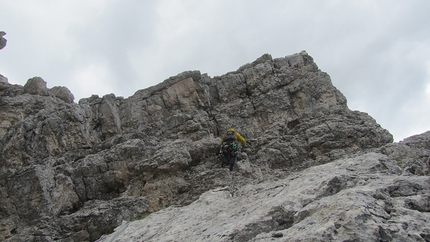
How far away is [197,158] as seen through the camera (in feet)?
57.9

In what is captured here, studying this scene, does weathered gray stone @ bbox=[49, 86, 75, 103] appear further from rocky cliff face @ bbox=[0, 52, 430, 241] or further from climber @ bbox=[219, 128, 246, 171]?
climber @ bbox=[219, 128, 246, 171]

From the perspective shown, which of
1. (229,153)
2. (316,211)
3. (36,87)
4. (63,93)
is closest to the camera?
(316,211)

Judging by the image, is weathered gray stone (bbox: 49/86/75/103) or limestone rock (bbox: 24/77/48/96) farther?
weathered gray stone (bbox: 49/86/75/103)

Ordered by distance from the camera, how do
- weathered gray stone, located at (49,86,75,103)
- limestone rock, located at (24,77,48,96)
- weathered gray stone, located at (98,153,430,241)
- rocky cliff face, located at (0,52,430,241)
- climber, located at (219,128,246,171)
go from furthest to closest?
weathered gray stone, located at (49,86,75,103), limestone rock, located at (24,77,48,96), climber, located at (219,128,246,171), rocky cliff face, located at (0,52,430,241), weathered gray stone, located at (98,153,430,241)

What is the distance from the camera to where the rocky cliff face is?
10.1 meters

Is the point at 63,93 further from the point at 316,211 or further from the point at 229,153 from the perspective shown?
the point at 316,211

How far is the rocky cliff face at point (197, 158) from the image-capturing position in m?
10.1

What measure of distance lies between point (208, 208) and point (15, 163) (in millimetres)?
11630

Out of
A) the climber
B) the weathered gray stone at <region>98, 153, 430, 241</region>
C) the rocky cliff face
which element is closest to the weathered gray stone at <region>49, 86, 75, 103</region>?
the rocky cliff face

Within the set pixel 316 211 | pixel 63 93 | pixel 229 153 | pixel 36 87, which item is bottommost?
pixel 316 211

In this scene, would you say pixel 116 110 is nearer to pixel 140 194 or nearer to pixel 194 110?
pixel 194 110

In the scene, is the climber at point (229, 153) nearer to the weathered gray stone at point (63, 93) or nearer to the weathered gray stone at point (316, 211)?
the weathered gray stone at point (316, 211)

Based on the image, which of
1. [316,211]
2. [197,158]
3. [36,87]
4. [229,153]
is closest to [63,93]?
[36,87]

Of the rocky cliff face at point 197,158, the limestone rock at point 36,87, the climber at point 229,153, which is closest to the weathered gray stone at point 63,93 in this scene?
the rocky cliff face at point 197,158
